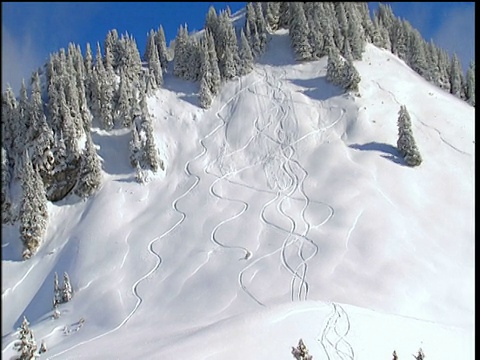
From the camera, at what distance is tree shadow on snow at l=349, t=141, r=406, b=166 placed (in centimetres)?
3377

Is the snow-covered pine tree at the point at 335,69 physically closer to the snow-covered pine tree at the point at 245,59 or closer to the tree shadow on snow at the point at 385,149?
the snow-covered pine tree at the point at 245,59

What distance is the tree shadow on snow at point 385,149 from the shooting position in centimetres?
3377

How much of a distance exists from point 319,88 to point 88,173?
21.2 meters

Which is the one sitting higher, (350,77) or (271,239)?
(350,77)

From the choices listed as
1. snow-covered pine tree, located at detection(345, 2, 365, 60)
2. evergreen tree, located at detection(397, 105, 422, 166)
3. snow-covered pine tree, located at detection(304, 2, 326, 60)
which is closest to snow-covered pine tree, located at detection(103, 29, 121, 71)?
snow-covered pine tree, located at detection(304, 2, 326, 60)

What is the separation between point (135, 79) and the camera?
141 ft

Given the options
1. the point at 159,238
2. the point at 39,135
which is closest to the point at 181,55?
the point at 39,135

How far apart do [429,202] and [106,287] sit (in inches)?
763

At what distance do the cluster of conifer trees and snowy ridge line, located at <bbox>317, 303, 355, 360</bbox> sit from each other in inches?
717

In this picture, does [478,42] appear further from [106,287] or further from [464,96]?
[464,96]

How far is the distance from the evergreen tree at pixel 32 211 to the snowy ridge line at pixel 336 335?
19866 mm

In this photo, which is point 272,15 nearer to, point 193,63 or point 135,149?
point 193,63

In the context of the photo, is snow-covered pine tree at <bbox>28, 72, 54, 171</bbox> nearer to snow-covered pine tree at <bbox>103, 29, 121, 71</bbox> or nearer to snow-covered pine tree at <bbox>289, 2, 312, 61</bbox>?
snow-covered pine tree at <bbox>103, 29, 121, 71</bbox>

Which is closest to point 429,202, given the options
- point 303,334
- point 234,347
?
point 303,334
